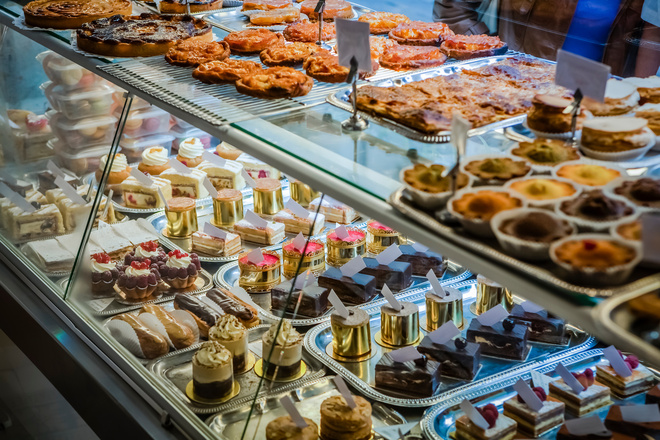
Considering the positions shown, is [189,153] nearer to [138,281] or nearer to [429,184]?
[138,281]

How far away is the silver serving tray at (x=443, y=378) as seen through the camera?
241 centimetres

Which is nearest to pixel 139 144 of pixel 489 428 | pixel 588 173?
pixel 489 428

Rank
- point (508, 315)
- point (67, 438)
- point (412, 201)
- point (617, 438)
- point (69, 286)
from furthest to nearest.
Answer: point (67, 438) < point (69, 286) < point (508, 315) < point (617, 438) < point (412, 201)

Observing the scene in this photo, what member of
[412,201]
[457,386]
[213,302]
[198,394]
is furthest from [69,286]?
[412,201]

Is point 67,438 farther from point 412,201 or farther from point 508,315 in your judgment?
point 412,201

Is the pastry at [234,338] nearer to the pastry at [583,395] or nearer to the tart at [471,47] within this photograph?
the pastry at [583,395]

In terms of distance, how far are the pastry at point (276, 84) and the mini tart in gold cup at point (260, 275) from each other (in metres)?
0.78

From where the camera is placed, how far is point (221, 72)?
8.52ft

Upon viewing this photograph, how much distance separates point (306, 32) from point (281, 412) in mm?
1673

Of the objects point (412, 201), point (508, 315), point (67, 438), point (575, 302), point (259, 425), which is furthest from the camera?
point (67, 438)

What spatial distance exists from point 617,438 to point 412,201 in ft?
3.32

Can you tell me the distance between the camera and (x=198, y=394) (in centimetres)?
239

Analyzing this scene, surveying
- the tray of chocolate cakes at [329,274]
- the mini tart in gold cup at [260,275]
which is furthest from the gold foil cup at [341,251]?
the mini tart in gold cup at [260,275]

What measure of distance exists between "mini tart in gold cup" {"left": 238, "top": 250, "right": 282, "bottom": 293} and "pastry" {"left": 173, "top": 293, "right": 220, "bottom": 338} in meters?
0.21
